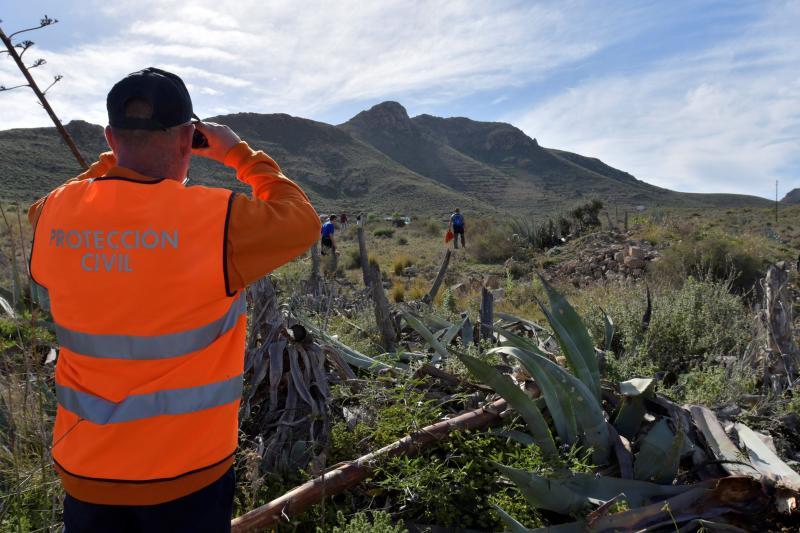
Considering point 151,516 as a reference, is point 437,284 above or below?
above

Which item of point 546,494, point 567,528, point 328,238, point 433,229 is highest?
point 433,229

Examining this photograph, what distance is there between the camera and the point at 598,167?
3851 inches

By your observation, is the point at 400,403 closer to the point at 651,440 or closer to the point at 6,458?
the point at 651,440

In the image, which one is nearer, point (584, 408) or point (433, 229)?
point (584, 408)

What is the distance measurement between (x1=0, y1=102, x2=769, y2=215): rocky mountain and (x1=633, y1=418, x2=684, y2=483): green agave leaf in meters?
33.6

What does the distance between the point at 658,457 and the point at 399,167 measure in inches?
2716

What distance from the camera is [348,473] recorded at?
9.39 ft

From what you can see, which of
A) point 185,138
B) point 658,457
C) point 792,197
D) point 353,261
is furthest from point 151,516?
point 792,197

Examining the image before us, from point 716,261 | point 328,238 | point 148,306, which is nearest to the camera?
point 148,306

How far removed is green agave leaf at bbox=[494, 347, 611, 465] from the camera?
117 inches

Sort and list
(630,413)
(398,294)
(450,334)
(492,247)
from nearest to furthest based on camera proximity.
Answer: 1. (630,413)
2. (450,334)
3. (398,294)
4. (492,247)

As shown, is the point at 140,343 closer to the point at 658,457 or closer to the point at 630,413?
the point at 658,457

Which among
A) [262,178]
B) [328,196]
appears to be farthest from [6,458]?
[328,196]

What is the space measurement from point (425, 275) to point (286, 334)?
1167 cm
